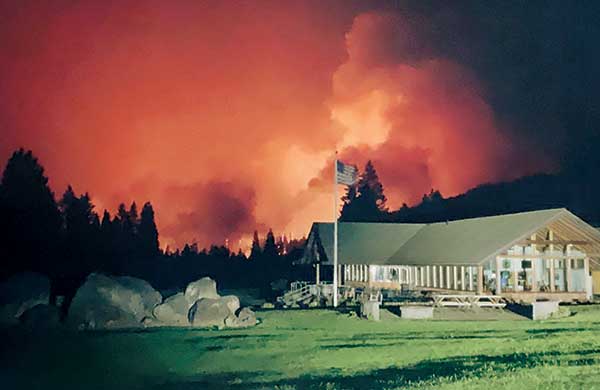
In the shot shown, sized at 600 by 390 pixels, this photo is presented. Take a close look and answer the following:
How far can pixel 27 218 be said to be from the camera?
229 feet

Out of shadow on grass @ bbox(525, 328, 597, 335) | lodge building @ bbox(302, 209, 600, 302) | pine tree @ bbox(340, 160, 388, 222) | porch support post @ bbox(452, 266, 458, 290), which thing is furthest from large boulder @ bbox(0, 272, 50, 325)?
pine tree @ bbox(340, 160, 388, 222)

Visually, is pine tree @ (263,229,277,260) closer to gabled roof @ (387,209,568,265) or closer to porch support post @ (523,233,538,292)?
gabled roof @ (387,209,568,265)

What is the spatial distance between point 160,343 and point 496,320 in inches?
657

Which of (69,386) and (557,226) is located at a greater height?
(557,226)

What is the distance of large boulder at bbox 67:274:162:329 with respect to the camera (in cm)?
3269

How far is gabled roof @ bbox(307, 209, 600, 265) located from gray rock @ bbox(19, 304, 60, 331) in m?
23.5

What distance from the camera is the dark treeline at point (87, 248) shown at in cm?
6612

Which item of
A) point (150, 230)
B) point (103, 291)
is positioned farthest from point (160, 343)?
point (150, 230)

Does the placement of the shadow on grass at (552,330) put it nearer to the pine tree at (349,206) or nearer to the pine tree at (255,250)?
the pine tree at (255,250)

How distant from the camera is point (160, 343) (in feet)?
87.1

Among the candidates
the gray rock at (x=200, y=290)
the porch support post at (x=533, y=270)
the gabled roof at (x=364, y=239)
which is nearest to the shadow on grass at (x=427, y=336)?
the gray rock at (x=200, y=290)

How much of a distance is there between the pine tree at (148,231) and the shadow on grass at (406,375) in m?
85.2

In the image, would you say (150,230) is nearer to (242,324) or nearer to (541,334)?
(242,324)

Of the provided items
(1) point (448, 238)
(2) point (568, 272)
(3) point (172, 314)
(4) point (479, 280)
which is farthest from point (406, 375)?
(1) point (448, 238)
